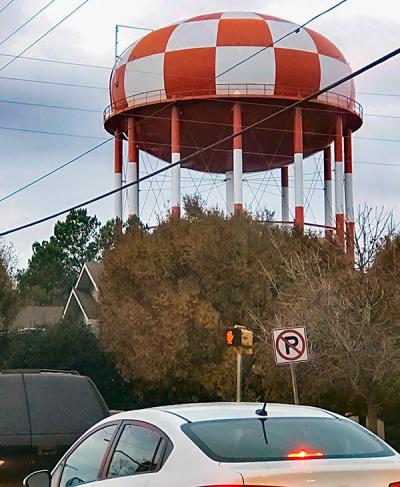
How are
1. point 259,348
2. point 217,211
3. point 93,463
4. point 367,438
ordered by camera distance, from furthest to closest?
point 217,211
point 259,348
point 93,463
point 367,438

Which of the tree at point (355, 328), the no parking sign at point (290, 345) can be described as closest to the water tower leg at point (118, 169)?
the tree at point (355, 328)

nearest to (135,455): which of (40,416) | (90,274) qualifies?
(40,416)

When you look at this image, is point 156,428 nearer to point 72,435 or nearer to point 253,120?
point 72,435

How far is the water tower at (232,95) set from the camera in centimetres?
4044

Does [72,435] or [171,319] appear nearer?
[72,435]

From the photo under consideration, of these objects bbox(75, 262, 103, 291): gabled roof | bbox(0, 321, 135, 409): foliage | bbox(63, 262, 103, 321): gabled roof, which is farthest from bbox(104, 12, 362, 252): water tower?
bbox(63, 262, 103, 321): gabled roof

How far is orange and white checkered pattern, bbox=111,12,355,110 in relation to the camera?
40.5 m

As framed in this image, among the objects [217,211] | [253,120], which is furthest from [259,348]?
[253,120]

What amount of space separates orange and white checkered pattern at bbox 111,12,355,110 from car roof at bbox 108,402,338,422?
34.2m

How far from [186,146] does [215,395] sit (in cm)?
1540

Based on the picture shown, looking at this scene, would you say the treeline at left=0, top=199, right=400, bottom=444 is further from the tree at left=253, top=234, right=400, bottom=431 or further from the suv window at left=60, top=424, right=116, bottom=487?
the suv window at left=60, top=424, right=116, bottom=487

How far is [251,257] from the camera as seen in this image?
1253 inches

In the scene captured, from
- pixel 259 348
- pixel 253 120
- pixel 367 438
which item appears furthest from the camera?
pixel 253 120

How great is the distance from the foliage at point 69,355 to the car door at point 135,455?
27.8 meters
